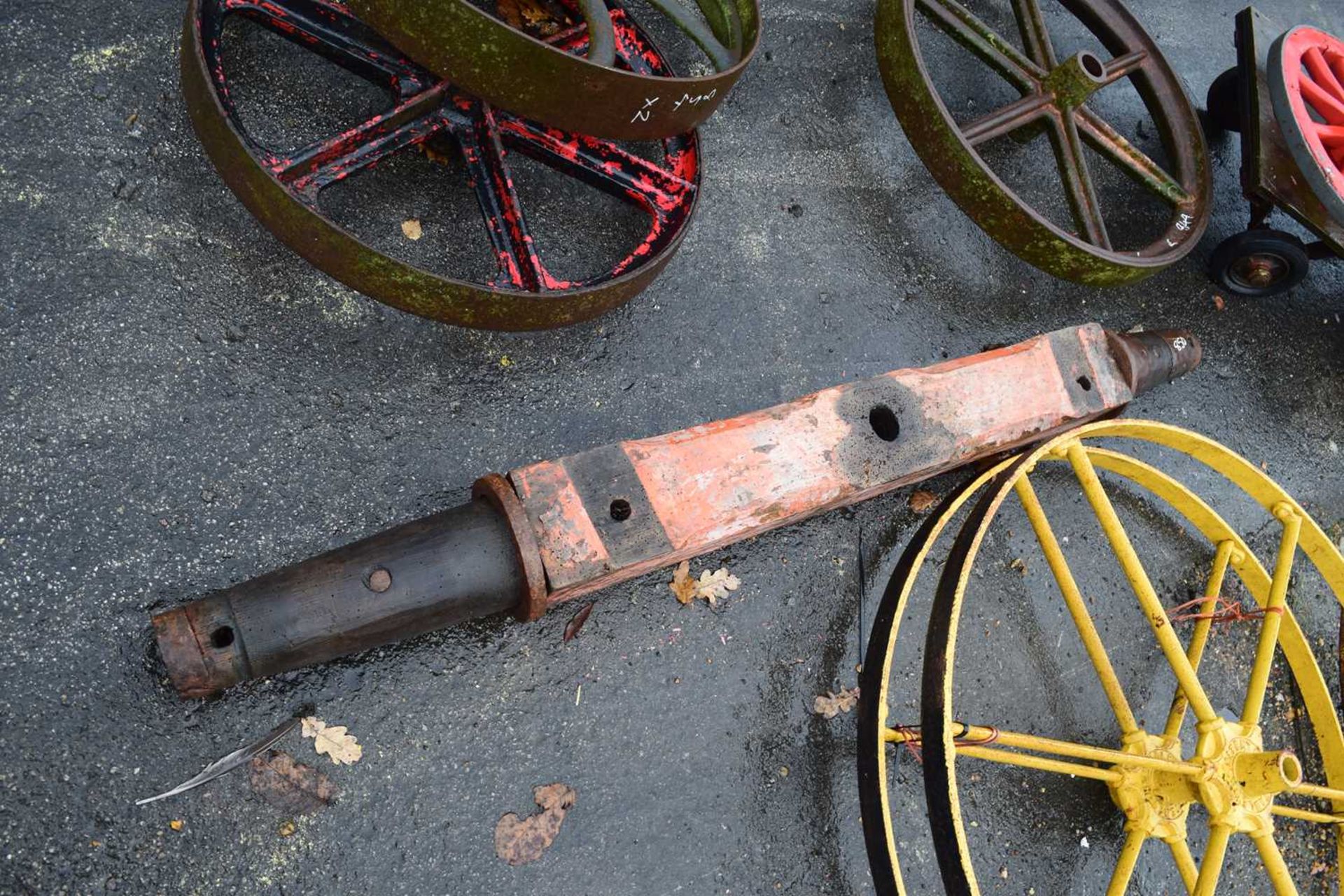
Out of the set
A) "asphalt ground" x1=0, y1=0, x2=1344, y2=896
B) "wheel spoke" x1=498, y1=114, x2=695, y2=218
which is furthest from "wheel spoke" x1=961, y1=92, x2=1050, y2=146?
"wheel spoke" x1=498, y1=114, x2=695, y2=218

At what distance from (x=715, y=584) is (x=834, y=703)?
509 mm

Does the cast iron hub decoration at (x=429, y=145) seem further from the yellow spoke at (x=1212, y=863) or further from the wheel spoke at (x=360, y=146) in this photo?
the yellow spoke at (x=1212, y=863)

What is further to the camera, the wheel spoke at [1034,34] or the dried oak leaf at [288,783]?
the wheel spoke at [1034,34]

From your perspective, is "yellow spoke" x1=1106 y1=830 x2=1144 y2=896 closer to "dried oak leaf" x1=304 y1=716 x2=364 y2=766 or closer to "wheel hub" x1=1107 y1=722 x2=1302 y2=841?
"wheel hub" x1=1107 y1=722 x2=1302 y2=841

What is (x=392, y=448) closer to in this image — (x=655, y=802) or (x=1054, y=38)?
(x=655, y=802)

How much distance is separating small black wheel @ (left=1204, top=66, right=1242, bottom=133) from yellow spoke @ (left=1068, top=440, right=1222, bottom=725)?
7.05ft

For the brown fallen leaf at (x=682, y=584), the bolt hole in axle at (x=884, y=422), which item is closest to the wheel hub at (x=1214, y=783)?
the bolt hole in axle at (x=884, y=422)

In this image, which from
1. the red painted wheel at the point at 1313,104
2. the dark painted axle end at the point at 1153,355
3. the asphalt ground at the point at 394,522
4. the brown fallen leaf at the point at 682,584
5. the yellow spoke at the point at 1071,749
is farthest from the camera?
the red painted wheel at the point at 1313,104

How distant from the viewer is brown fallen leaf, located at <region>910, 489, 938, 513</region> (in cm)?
325

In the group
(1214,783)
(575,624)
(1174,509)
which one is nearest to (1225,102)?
(1174,509)

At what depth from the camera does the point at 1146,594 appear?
8.83 feet

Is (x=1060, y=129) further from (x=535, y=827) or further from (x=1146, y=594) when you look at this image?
(x=535, y=827)

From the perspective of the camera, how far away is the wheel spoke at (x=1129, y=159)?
→ 3645mm

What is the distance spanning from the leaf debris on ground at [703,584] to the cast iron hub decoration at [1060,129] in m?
1.50
